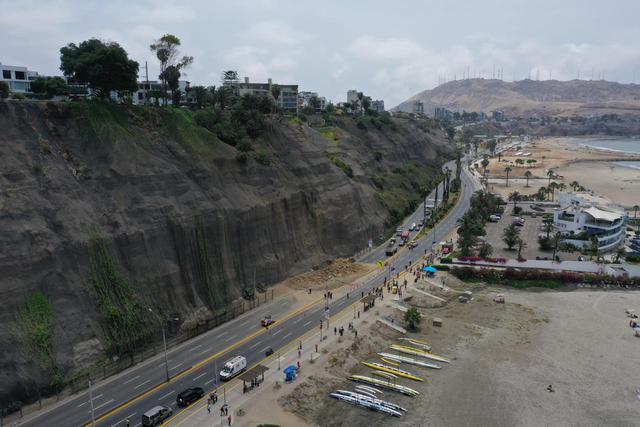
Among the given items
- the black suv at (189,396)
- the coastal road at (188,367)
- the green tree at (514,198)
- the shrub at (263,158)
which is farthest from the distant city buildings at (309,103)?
the black suv at (189,396)

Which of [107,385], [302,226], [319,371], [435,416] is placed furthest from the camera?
[302,226]

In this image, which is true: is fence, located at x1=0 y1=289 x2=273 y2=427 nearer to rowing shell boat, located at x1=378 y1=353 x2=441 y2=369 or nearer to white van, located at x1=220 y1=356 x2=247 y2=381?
white van, located at x1=220 y1=356 x2=247 y2=381

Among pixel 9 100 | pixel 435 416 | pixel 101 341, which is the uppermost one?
pixel 9 100

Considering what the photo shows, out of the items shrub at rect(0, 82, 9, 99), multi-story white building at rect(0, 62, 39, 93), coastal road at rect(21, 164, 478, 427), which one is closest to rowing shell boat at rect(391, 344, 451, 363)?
coastal road at rect(21, 164, 478, 427)

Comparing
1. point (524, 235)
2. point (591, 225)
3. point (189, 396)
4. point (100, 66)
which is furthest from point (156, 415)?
point (591, 225)

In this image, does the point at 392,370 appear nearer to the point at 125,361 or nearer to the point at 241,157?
the point at 125,361

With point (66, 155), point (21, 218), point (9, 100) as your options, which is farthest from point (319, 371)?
point (9, 100)

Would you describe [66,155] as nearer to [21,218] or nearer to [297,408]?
[21,218]
